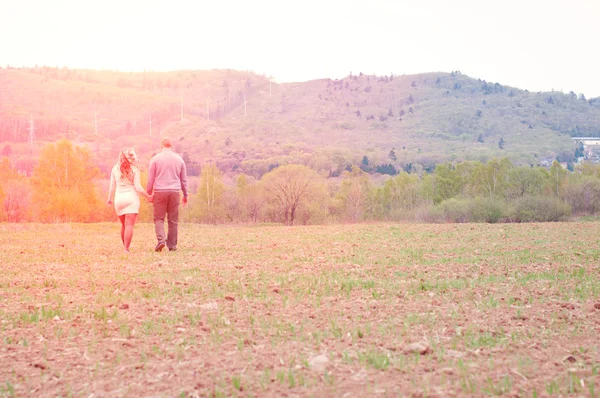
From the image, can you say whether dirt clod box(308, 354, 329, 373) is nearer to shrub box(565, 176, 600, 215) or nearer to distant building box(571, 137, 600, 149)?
shrub box(565, 176, 600, 215)

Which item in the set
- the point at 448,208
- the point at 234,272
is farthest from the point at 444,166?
the point at 234,272

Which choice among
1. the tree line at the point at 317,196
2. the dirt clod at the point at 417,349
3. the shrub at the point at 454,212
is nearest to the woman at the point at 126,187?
the dirt clod at the point at 417,349

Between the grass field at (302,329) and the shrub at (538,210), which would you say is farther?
the shrub at (538,210)

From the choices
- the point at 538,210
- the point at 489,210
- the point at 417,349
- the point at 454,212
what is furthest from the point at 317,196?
the point at 417,349

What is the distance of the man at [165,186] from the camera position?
13.7 meters

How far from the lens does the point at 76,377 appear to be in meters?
4.54

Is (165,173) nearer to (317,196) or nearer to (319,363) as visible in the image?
(319,363)

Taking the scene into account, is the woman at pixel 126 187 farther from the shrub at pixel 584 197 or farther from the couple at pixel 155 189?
the shrub at pixel 584 197

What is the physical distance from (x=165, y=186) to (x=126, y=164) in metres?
1.20

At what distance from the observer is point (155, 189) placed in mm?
13797

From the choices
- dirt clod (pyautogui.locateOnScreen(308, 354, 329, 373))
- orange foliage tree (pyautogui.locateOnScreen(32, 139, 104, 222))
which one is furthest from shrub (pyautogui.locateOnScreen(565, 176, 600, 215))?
dirt clod (pyautogui.locateOnScreen(308, 354, 329, 373))

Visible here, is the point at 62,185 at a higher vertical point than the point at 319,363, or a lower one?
higher

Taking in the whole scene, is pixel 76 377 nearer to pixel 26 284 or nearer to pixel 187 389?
pixel 187 389

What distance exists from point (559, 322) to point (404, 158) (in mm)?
162067
